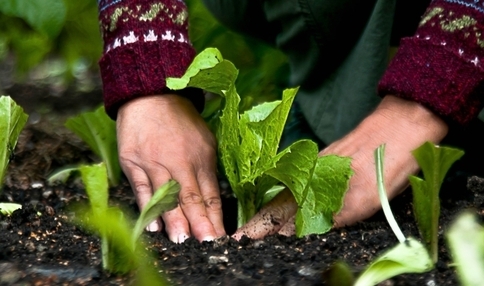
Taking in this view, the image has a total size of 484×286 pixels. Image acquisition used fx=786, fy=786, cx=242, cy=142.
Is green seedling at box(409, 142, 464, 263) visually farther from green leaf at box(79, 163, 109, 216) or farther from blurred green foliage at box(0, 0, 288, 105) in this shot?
blurred green foliage at box(0, 0, 288, 105)

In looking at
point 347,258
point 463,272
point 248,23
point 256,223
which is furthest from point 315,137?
point 463,272

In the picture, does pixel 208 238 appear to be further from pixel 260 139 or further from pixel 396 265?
pixel 396 265

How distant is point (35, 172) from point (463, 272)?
50.1 inches

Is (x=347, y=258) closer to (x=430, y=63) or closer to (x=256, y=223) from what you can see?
(x=256, y=223)

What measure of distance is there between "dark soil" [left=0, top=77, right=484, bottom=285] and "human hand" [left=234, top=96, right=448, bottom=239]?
0.13ft

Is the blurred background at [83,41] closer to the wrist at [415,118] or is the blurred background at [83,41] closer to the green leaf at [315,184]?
the wrist at [415,118]

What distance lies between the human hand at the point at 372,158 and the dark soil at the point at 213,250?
4 centimetres

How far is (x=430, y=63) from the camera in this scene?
1364 millimetres

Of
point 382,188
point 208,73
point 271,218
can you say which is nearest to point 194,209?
point 271,218

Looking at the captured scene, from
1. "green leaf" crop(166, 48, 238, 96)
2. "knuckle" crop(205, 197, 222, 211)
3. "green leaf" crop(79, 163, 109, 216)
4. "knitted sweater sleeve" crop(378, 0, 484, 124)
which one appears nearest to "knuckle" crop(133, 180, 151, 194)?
"knuckle" crop(205, 197, 222, 211)

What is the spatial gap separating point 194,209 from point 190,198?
2 cm

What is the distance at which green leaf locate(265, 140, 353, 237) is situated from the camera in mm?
1149

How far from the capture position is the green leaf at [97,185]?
994 mm

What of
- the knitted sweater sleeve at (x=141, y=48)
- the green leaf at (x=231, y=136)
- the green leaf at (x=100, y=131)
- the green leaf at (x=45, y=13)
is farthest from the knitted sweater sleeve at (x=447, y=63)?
the green leaf at (x=45, y=13)
